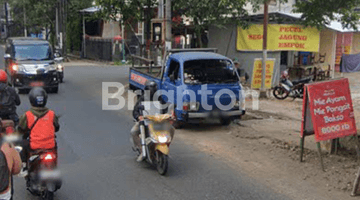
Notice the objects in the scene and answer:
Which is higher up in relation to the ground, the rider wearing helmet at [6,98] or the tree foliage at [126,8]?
the tree foliage at [126,8]

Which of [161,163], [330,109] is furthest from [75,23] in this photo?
[330,109]

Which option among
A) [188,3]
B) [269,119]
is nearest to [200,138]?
[269,119]

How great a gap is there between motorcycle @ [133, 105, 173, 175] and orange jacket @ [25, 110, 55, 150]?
1.91 meters

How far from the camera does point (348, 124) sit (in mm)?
7773

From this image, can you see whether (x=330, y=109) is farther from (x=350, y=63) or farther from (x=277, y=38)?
(x=350, y=63)

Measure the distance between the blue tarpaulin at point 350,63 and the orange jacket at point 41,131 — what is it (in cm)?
2254

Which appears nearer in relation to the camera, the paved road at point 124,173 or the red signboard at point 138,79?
the paved road at point 124,173

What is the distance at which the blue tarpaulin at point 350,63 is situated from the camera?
25733mm

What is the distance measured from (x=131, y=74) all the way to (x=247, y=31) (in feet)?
19.0

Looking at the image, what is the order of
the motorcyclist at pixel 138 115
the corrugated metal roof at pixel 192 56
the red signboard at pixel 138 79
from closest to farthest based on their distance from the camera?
the motorcyclist at pixel 138 115 → the corrugated metal roof at pixel 192 56 → the red signboard at pixel 138 79

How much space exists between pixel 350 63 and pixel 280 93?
11.5 metres

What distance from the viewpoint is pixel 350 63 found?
2619 cm

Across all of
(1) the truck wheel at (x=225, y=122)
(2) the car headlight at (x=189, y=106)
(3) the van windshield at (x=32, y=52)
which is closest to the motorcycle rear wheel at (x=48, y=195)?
(2) the car headlight at (x=189, y=106)

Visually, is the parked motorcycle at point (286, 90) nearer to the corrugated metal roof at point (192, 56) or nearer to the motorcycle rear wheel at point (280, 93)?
the motorcycle rear wheel at point (280, 93)
